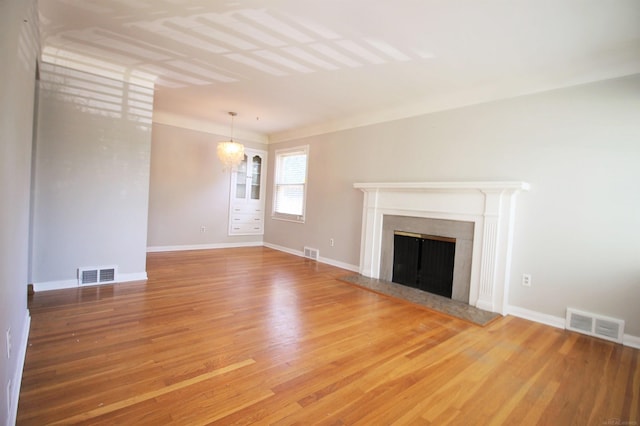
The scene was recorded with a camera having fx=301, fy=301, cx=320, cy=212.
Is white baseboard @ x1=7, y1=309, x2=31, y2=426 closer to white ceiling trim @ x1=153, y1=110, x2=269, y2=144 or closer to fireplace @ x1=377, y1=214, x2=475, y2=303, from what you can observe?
fireplace @ x1=377, y1=214, x2=475, y2=303

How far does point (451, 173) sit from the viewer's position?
3904 millimetres

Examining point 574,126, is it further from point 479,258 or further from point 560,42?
point 479,258

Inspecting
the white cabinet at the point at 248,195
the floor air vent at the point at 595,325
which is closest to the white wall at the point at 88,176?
the white cabinet at the point at 248,195

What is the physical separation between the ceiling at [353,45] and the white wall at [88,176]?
0.31 metres

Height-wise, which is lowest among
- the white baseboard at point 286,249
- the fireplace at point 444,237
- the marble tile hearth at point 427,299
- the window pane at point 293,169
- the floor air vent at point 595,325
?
the marble tile hearth at point 427,299

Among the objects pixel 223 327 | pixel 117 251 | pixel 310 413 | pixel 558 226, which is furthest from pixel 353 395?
pixel 117 251

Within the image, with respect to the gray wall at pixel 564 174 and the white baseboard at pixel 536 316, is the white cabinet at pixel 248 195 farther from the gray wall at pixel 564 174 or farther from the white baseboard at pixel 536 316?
the white baseboard at pixel 536 316

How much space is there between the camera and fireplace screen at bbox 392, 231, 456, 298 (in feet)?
12.8

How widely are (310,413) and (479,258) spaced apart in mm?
2750

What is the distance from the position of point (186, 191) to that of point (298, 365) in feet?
16.4

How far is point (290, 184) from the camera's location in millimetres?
6551

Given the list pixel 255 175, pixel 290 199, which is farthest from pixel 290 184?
pixel 255 175

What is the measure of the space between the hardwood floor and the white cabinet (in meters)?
3.40

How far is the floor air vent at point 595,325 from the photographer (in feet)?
8.96
